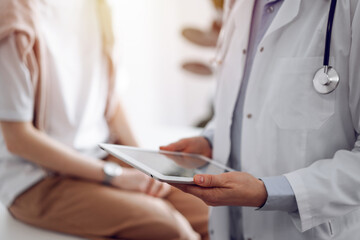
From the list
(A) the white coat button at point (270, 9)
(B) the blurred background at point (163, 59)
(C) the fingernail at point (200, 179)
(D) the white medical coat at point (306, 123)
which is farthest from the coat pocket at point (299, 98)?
(B) the blurred background at point (163, 59)

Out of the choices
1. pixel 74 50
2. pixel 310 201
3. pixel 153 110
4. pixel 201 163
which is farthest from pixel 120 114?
pixel 153 110

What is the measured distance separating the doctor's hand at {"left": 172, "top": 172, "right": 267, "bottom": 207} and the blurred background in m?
2.06

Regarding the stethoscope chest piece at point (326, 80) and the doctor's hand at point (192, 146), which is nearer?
the stethoscope chest piece at point (326, 80)

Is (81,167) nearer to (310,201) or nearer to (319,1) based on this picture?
(310,201)

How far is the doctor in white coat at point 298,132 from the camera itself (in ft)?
2.19

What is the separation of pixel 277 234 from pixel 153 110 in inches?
96.2

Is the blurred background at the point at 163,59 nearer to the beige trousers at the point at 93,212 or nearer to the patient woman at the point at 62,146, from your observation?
the patient woman at the point at 62,146

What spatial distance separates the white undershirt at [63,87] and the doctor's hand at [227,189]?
0.65 m

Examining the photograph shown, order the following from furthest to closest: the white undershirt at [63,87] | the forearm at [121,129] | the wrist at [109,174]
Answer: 1. the forearm at [121,129]
2. the wrist at [109,174]
3. the white undershirt at [63,87]

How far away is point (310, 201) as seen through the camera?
673mm

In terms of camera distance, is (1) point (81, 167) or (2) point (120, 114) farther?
(2) point (120, 114)

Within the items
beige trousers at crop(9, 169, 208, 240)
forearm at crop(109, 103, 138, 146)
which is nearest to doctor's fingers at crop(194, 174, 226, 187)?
beige trousers at crop(9, 169, 208, 240)

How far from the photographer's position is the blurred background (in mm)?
2781

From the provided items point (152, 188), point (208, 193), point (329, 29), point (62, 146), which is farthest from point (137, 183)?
point (329, 29)
